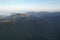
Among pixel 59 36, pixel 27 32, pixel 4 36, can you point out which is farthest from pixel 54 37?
pixel 4 36

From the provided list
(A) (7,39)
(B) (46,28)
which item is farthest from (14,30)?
(B) (46,28)

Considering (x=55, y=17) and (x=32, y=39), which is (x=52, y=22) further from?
(x=32, y=39)

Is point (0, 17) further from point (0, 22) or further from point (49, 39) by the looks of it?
point (49, 39)

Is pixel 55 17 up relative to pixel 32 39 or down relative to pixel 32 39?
up

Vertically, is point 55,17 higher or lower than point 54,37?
higher

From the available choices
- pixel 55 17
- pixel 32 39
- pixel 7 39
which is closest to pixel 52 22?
pixel 55 17

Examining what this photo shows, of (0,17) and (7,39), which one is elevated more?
(0,17)

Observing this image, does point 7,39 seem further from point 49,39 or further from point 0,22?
point 49,39
